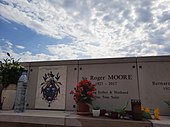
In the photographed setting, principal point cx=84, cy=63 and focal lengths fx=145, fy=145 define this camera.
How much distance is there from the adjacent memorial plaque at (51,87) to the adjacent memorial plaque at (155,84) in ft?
1.97

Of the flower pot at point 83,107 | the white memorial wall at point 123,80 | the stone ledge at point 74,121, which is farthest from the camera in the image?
the white memorial wall at point 123,80

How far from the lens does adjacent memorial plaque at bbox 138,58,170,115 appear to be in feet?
3.21

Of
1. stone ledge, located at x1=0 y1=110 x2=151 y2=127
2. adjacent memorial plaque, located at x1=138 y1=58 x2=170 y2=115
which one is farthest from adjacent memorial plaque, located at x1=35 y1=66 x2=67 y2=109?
adjacent memorial plaque, located at x1=138 y1=58 x2=170 y2=115

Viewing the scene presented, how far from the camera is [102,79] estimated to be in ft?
3.67

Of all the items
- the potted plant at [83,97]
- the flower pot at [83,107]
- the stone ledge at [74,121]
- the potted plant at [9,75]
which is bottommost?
the stone ledge at [74,121]

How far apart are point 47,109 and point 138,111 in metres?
0.71

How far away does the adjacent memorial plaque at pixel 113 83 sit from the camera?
3.41 ft

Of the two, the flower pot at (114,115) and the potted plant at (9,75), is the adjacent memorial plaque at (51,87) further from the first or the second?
the flower pot at (114,115)

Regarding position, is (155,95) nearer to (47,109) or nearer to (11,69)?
(47,109)

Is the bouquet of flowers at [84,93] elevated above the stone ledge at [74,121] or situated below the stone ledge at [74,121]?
above

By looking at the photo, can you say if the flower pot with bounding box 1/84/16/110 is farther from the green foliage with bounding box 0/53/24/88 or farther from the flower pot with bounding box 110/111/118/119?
the flower pot with bounding box 110/111/118/119

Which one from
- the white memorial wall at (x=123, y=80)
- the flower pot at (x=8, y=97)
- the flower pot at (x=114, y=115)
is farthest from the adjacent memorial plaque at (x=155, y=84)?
the flower pot at (x=8, y=97)

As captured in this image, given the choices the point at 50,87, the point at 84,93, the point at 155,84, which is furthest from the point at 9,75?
the point at 155,84

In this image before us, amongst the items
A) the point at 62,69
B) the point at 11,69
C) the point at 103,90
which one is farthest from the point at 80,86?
the point at 11,69
